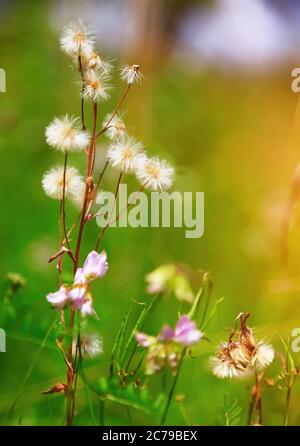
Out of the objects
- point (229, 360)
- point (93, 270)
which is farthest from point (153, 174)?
point (229, 360)

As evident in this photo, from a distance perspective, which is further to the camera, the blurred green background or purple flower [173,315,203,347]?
the blurred green background

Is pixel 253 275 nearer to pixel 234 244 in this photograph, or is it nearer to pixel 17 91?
pixel 234 244

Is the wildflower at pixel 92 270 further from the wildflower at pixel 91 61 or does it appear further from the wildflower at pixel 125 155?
the wildflower at pixel 91 61

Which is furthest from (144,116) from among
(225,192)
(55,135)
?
(55,135)

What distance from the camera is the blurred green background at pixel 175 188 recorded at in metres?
1.27

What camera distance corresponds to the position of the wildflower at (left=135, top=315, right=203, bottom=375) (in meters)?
0.81

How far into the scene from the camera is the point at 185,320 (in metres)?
0.81

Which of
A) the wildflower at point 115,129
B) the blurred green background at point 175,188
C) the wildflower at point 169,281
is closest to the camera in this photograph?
the wildflower at point 169,281

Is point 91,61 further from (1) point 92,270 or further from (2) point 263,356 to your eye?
(2) point 263,356

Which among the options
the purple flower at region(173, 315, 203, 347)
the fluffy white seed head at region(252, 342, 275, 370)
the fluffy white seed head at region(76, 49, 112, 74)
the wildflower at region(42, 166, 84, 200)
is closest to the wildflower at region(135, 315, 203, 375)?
the purple flower at region(173, 315, 203, 347)

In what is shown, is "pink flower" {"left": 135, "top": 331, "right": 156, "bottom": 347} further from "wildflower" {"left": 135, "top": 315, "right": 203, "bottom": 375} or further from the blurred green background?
the blurred green background

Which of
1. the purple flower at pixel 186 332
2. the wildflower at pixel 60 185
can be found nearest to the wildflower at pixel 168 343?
the purple flower at pixel 186 332

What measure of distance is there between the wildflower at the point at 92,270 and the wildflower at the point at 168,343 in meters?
0.09

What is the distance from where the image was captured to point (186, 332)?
810mm
